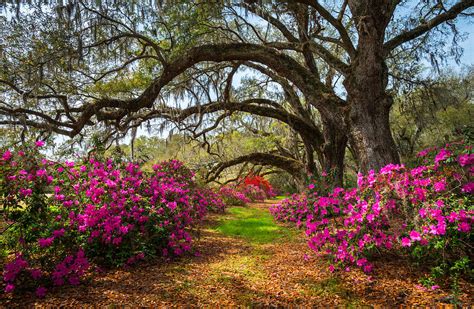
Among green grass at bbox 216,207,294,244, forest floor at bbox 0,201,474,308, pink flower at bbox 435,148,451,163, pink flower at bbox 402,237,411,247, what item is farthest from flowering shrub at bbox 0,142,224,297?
pink flower at bbox 435,148,451,163

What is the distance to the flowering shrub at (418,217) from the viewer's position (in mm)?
2711

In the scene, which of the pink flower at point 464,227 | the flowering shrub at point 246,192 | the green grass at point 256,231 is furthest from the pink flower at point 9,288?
the flowering shrub at point 246,192

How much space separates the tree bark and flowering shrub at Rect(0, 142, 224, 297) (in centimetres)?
330

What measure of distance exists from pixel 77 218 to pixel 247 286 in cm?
221

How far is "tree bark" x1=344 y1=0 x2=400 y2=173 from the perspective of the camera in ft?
15.5

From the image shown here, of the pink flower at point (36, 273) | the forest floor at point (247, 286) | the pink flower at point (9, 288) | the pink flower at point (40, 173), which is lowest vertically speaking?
the forest floor at point (247, 286)

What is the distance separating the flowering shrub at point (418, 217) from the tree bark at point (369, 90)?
2.88 feet

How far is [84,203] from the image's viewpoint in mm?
3744

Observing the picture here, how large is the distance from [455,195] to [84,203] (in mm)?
4359

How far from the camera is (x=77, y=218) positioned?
11.4 ft

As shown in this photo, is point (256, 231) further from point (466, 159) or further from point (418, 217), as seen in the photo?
point (466, 159)

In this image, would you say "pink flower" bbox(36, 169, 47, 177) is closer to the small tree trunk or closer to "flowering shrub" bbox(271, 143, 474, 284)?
"flowering shrub" bbox(271, 143, 474, 284)

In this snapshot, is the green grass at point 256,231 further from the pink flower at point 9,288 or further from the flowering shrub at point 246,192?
the flowering shrub at point 246,192

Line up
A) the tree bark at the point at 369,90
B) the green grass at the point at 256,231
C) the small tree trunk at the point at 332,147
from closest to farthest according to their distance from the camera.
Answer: the tree bark at the point at 369,90 < the green grass at the point at 256,231 < the small tree trunk at the point at 332,147
